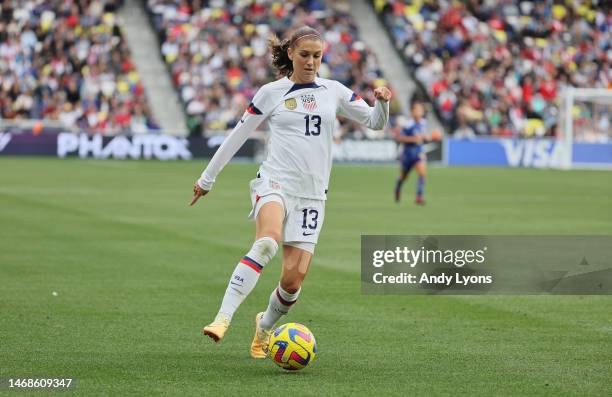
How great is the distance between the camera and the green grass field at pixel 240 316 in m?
7.61

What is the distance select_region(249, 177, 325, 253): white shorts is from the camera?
8148 millimetres

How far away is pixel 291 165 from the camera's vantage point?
8.23m

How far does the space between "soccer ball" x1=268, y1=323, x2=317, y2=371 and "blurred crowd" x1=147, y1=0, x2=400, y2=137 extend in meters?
34.4

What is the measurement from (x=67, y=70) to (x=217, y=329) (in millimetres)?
36088

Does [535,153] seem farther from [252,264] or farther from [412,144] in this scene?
[252,264]

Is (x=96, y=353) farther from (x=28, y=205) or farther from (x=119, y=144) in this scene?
(x=119, y=144)

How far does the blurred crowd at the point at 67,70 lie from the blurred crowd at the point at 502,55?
11.8 metres

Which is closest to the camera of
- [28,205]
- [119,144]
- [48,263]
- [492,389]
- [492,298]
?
[492,389]

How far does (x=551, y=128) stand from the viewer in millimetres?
45906

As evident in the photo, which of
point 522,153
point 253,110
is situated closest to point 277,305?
point 253,110

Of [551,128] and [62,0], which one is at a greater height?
[62,0]

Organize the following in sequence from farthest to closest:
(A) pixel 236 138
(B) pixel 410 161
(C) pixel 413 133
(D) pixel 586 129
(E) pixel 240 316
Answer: (D) pixel 586 129
(C) pixel 413 133
(B) pixel 410 161
(E) pixel 240 316
(A) pixel 236 138

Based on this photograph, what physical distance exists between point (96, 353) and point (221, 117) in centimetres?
3495

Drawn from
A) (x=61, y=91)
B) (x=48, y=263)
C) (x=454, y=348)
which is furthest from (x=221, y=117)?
(x=454, y=348)
